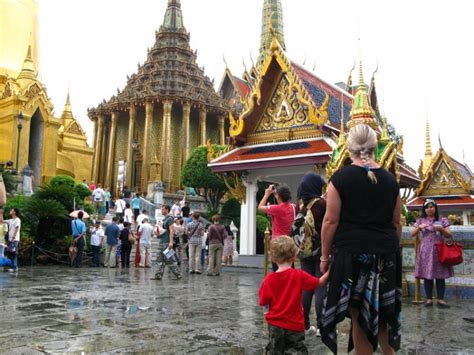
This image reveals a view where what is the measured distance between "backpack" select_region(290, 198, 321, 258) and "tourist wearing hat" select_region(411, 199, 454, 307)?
297 cm

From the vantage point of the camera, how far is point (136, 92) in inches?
1577

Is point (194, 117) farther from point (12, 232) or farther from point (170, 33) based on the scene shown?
point (12, 232)

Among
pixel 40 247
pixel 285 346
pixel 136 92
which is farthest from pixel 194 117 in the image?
pixel 285 346

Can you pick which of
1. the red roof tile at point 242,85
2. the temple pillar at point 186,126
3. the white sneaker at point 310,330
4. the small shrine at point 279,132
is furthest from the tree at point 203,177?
the white sneaker at point 310,330

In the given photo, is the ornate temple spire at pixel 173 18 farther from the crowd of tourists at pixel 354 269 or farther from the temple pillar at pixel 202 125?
the crowd of tourists at pixel 354 269

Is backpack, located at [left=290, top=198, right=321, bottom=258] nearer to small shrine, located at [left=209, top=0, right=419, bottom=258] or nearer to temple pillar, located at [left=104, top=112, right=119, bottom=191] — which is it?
small shrine, located at [left=209, top=0, right=419, bottom=258]

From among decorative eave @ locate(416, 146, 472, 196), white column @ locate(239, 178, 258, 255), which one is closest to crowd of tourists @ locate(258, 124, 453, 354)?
white column @ locate(239, 178, 258, 255)

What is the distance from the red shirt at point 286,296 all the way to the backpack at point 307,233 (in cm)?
111

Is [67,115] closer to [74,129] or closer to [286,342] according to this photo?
[74,129]

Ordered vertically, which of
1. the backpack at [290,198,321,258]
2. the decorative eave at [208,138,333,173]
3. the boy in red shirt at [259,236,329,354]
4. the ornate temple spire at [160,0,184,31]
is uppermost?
the ornate temple spire at [160,0,184,31]

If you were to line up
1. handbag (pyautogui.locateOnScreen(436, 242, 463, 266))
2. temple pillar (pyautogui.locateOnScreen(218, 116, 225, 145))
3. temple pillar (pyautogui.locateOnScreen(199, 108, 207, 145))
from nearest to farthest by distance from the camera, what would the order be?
handbag (pyautogui.locateOnScreen(436, 242, 463, 266)) < temple pillar (pyautogui.locateOnScreen(199, 108, 207, 145)) < temple pillar (pyautogui.locateOnScreen(218, 116, 225, 145))

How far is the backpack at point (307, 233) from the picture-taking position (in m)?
4.48

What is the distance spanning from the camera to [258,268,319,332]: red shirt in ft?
10.9

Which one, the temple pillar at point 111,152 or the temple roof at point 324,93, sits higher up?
the temple pillar at point 111,152
